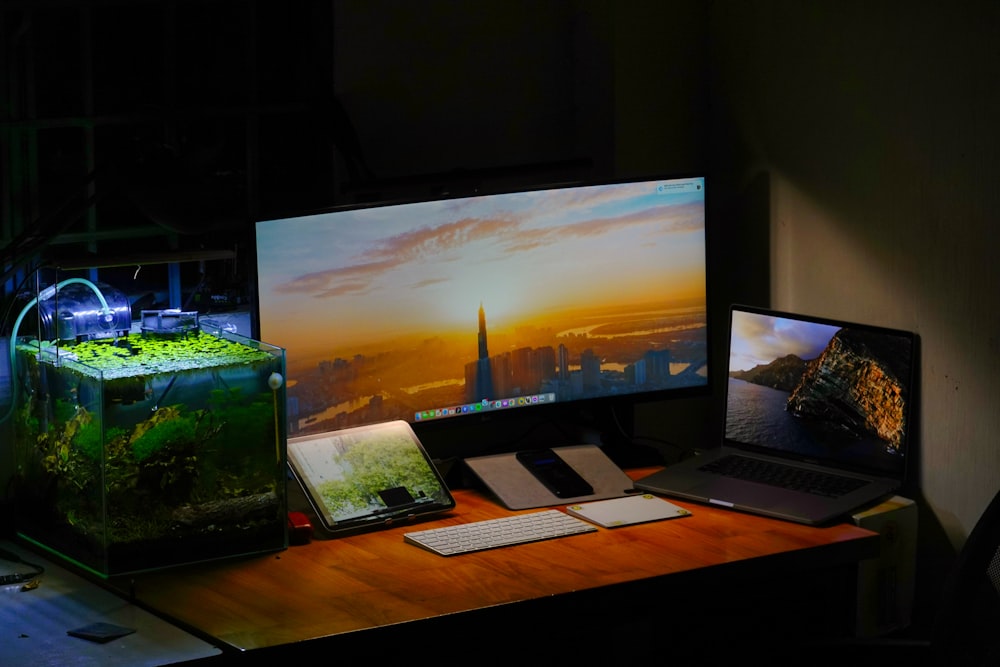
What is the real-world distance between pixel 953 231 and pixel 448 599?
100cm

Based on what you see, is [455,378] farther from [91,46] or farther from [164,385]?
[91,46]

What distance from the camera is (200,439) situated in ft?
6.05

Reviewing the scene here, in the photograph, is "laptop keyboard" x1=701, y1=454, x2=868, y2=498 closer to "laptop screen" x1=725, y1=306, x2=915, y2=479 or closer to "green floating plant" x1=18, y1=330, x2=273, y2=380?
"laptop screen" x1=725, y1=306, x2=915, y2=479

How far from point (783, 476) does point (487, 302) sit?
59 cm

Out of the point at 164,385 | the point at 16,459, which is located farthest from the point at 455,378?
the point at 16,459

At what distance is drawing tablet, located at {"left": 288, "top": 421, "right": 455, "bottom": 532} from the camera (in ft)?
6.57

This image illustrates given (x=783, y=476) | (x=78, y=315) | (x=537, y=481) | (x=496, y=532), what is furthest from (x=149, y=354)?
(x=783, y=476)

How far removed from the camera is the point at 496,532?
77.4 inches

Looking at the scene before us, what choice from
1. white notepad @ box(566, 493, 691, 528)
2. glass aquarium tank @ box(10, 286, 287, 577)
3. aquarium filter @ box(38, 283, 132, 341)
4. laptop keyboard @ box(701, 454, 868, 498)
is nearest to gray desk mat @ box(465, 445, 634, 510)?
white notepad @ box(566, 493, 691, 528)

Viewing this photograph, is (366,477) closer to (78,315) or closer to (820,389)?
(78,315)

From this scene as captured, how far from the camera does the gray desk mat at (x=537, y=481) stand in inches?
84.0

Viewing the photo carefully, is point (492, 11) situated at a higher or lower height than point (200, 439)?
higher

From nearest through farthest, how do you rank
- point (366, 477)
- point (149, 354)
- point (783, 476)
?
point (149, 354) → point (366, 477) → point (783, 476)

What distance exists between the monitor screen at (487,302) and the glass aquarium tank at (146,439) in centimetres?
15
